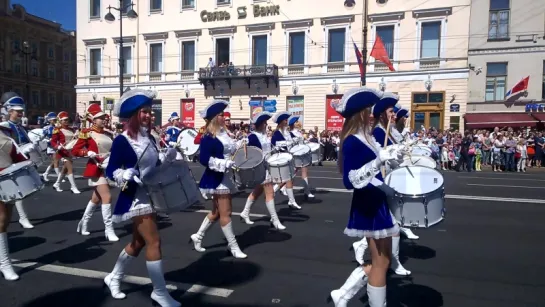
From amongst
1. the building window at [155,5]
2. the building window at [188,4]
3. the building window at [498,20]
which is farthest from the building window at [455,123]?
the building window at [155,5]

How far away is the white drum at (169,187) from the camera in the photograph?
4.19m

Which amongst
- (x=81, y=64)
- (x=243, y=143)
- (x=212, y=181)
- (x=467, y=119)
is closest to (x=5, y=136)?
(x=212, y=181)

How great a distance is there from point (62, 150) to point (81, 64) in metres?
32.0

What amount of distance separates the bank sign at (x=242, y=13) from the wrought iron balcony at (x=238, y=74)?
3.87 meters

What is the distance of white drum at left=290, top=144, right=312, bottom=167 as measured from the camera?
9.82 m

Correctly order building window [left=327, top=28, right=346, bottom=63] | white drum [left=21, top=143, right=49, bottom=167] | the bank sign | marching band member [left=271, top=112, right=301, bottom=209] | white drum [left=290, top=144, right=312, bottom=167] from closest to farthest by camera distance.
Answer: white drum [left=21, top=143, right=49, bottom=167] → marching band member [left=271, top=112, right=301, bottom=209] → white drum [left=290, top=144, right=312, bottom=167] → building window [left=327, top=28, right=346, bottom=63] → the bank sign

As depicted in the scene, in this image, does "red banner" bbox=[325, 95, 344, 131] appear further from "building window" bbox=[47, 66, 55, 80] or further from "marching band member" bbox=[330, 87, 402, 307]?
"building window" bbox=[47, 66, 55, 80]

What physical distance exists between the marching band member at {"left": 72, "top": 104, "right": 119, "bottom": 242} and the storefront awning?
24.6 m

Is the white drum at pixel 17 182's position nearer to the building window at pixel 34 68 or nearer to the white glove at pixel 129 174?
the white glove at pixel 129 174

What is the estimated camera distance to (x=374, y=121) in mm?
5383

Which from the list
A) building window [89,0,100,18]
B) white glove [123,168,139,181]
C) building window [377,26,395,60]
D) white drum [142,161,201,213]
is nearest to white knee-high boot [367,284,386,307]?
white drum [142,161,201,213]

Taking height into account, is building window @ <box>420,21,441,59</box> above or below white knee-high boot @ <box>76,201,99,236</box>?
above

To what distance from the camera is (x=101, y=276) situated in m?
5.34

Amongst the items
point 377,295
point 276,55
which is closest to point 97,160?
point 377,295
